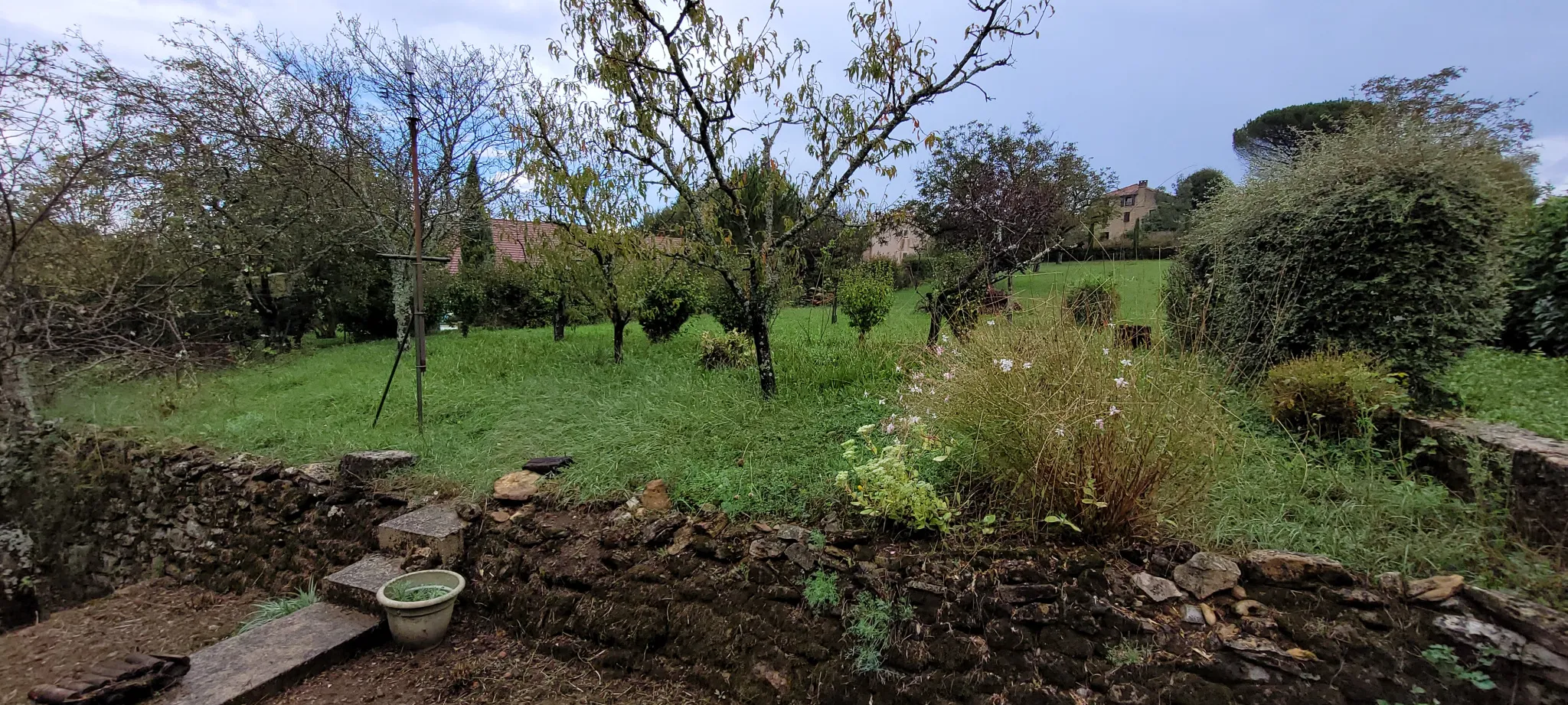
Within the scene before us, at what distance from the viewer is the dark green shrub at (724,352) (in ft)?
19.0

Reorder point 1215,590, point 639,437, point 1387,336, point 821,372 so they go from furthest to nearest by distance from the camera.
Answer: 1. point 821,372
2. point 639,437
3. point 1387,336
4. point 1215,590

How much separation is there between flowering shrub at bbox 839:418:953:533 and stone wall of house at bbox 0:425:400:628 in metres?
3.45

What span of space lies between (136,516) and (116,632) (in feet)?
5.56

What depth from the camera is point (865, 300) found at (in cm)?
707

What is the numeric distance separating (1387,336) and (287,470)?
7046mm

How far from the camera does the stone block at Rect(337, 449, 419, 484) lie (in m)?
3.88

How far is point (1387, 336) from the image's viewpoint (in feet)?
11.3

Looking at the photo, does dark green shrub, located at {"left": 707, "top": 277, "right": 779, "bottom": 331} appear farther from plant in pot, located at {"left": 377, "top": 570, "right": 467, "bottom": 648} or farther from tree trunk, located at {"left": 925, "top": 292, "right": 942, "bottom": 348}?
plant in pot, located at {"left": 377, "top": 570, "right": 467, "bottom": 648}

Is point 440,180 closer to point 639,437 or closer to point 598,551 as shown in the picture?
point 639,437

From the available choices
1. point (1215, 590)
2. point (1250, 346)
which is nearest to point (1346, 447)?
point (1250, 346)

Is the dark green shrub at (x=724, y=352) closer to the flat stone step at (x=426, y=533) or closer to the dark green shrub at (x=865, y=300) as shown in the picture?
the dark green shrub at (x=865, y=300)

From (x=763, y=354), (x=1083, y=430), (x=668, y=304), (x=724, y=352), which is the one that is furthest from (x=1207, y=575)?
(x=668, y=304)

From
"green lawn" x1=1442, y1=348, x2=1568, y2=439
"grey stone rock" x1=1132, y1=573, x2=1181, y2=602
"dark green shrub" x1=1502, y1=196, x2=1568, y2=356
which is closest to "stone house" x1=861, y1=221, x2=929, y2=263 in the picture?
"grey stone rock" x1=1132, y1=573, x2=1181, y2=602

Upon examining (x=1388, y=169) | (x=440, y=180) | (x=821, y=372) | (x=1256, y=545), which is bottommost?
(x=1256, y=545)
